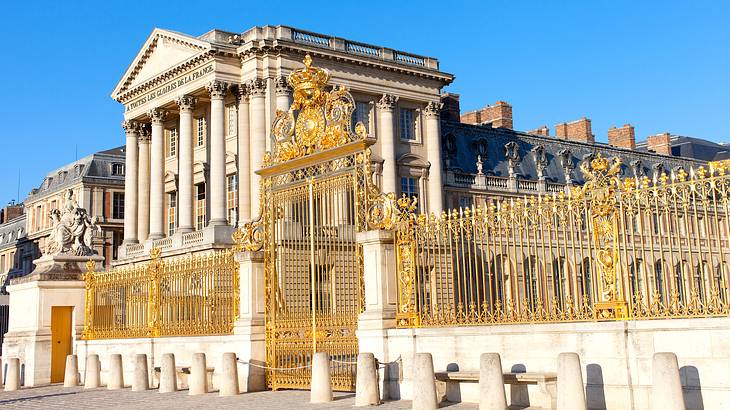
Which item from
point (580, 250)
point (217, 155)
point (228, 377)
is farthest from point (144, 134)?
point (580, 250)

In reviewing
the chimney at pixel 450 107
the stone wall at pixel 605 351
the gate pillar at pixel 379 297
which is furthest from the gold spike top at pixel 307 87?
the chimney at pixel 450 107

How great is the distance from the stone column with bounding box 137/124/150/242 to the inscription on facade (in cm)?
156

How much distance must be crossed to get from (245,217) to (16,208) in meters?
54.1

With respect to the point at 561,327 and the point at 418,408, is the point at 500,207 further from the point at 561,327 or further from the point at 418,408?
the point at 418,408

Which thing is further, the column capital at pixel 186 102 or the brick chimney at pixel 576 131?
the brick chimney at pixel 576 131

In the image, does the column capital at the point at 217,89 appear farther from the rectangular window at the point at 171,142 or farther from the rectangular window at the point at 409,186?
the rectangular window at the point at 409,186

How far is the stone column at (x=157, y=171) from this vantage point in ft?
151

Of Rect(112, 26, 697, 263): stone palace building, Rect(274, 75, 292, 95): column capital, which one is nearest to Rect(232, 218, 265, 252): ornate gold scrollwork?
Rect(112, 26, 697, 263): stone palace building

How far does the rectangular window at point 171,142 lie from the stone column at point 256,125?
8.27 metres

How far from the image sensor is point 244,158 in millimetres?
41750

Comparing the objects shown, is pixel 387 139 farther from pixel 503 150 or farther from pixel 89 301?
pixel 89 301

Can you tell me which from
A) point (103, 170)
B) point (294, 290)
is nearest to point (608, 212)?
point (294, 290)

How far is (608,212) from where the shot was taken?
1173 centimetres

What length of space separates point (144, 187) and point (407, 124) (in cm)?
1455
